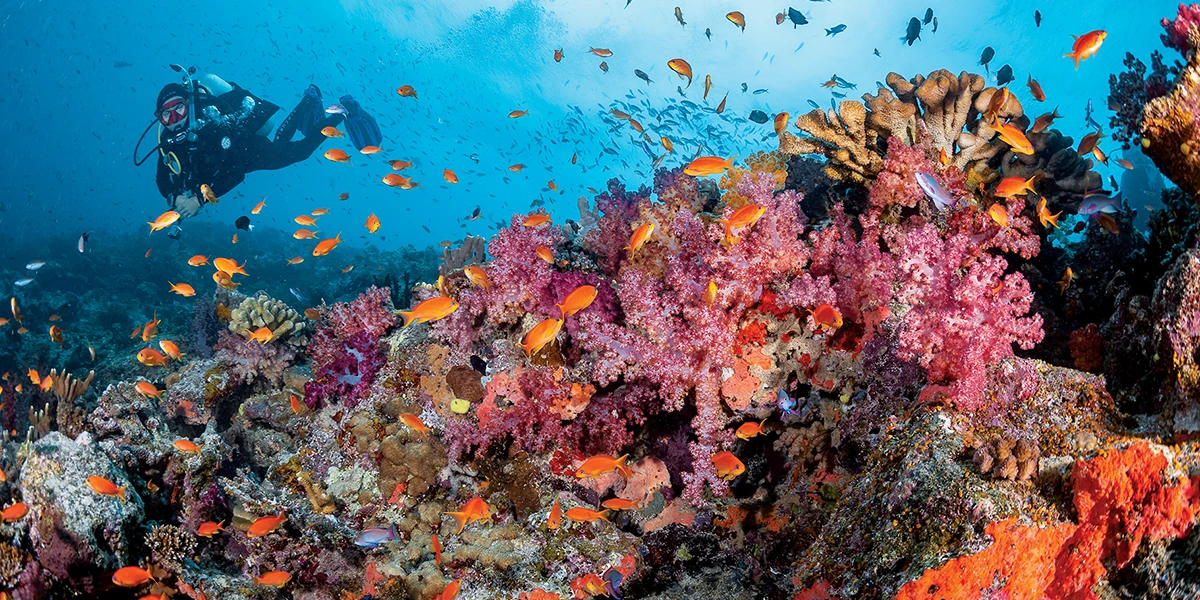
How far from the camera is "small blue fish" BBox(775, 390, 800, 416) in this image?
153 inches

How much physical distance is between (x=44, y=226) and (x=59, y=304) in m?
56.8

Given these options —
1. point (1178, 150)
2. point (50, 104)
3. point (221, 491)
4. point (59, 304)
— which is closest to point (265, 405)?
point (221, 491)

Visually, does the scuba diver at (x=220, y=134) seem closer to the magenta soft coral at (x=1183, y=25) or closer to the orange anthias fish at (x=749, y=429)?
the orange anthias fish at (x=749, y=429)

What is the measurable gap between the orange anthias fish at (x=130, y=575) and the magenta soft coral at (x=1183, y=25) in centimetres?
758

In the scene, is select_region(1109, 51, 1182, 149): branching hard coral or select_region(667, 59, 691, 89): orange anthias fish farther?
select_region(667, 59, 691, 89): orange anthias fish

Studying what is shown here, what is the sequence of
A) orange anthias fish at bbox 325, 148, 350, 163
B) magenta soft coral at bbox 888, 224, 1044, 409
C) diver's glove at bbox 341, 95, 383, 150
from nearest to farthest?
magenta soft coral at bbox 888, 224, 1044, 409
orange anthias fish at bbox 325, 148, 350, 163
diver's glove at bbox 341, 95, 383, 150

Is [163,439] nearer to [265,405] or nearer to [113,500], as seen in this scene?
[265,405]

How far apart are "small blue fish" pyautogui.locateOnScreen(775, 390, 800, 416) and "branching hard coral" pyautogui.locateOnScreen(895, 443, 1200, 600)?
1700 millimetres

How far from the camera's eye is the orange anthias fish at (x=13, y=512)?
3.65 meters

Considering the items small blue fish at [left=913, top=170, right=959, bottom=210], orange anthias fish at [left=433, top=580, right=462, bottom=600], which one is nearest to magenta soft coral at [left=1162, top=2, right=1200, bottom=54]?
small blue fish at [left=913, top=170, right=959, bottom=210]

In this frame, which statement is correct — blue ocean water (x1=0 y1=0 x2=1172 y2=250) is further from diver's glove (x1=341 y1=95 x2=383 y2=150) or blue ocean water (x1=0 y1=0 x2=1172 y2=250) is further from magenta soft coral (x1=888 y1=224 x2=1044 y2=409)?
magenta soft coral (x1=888 y1=224 x2=1044 y2=409)

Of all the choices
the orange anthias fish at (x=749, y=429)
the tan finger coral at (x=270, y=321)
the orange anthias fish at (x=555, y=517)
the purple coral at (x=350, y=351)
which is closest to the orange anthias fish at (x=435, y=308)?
the orange anthias fish at (x=555, y=517)

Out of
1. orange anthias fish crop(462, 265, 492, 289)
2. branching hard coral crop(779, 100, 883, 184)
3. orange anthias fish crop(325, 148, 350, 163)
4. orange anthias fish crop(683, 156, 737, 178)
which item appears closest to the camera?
orange anthias fish crop(683, 156, 737, 178)

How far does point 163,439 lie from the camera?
541cm
